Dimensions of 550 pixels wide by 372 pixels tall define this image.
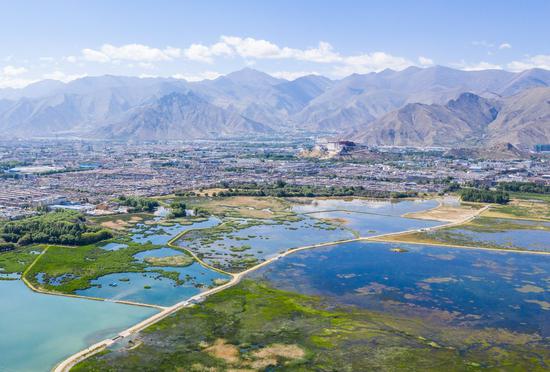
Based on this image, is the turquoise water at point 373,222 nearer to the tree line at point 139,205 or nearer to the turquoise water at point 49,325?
the tree line at point 139,205

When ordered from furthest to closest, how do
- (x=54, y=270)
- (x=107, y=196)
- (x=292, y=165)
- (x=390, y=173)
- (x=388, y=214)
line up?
(x=292, y=165) < (x=390, y=173) < (x=107, y=196) < (x=388, y=214) < (x=54, y=270)

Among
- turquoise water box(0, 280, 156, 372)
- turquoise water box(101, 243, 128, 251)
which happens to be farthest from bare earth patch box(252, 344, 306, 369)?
turquoise water box(101, 243, 128, 251)

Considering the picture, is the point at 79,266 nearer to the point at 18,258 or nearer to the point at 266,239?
the point at 18,258

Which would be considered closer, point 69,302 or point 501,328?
point 501,328

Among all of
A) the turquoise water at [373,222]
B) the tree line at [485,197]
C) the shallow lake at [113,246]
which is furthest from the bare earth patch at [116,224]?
the tree line at [485,197]

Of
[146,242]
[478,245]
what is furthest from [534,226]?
[146,242]

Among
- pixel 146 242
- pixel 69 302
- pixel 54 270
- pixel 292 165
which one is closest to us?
pixel 69 302

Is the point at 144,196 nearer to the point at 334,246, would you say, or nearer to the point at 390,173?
the point at 334,246

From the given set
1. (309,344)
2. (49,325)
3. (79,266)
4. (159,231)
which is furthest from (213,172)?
(309,344)
